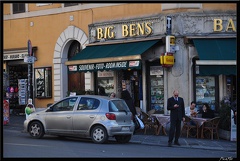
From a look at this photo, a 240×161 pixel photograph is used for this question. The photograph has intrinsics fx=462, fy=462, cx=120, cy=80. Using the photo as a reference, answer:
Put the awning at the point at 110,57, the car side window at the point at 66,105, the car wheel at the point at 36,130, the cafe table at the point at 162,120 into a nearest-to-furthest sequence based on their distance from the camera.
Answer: the car side window at the point at 66,105 → the car wheel at the point at 36,130 → the cafe table at the point at 162,120 → the awning at the point at 110,57

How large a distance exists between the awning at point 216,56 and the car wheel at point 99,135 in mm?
5950

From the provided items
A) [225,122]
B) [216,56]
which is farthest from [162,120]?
[216,56]

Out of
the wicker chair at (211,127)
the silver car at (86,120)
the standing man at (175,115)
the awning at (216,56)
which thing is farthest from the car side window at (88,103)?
the awning at (216,56)

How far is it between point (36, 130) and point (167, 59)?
6.50 m

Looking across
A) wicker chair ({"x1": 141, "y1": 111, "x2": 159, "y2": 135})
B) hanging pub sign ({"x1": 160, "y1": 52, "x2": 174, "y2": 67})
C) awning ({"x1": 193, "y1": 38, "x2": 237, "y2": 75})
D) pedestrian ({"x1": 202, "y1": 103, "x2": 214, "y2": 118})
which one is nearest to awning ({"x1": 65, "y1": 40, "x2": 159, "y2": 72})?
hanging pub sign ({"x1": 160, "y1": 52, "x2": 174, "y2": 67})

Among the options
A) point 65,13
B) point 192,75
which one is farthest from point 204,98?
point 65,13

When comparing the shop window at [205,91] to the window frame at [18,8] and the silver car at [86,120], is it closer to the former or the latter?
the silver car at [86,120]

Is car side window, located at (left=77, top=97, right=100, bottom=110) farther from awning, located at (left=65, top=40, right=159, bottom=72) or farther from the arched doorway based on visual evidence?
the arched doorway

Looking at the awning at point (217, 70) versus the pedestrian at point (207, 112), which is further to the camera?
the awning at point (217, 70)

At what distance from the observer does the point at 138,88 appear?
21453 millimetres

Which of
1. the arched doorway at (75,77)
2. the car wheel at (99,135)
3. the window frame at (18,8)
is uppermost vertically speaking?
the window frame at (18,8)

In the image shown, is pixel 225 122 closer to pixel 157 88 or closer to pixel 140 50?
pixel 157 88

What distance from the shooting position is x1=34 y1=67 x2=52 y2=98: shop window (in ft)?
80.7

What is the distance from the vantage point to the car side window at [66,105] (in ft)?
50.2
